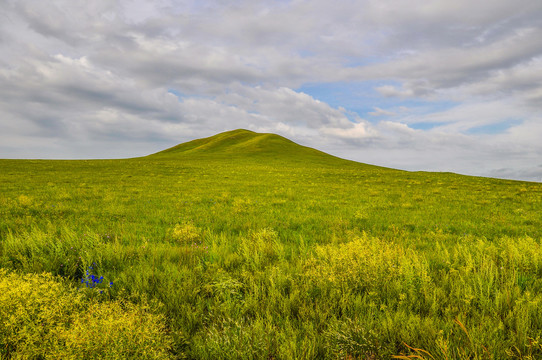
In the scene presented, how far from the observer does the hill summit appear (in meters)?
72.4

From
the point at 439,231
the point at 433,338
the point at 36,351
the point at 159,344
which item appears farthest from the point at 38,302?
the point at 439,231

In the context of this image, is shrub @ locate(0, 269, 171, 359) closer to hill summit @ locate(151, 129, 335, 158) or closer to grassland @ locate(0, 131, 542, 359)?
grassland @ locate(0, 131, 542, 359)

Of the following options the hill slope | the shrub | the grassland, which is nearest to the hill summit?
the hill slope

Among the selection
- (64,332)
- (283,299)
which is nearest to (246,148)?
(283,299)

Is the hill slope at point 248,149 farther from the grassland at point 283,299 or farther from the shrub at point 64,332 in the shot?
the shrub at point 64,332

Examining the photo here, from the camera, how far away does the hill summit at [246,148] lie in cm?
7244

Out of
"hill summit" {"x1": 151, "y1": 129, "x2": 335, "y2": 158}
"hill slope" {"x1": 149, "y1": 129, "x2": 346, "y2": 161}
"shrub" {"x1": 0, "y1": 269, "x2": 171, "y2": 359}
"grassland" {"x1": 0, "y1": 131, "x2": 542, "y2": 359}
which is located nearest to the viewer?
"shrub" {"x1": 0, "y1": 269, "x2": 171, "y2": 359}

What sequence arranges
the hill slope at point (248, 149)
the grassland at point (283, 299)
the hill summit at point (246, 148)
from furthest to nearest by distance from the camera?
the hill summit at point (246, 148) → the hill slope at point (248, 149) → the grassland at point (283, 299)

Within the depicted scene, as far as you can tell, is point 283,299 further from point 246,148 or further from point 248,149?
point 246,148

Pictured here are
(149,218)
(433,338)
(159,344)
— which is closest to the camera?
(159,344)

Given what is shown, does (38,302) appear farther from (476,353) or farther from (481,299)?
(481,299)

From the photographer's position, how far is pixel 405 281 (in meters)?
3.86

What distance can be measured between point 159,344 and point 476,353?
298cm

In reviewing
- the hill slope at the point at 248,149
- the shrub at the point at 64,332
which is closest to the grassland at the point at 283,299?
the shrub at the point at 64,332
